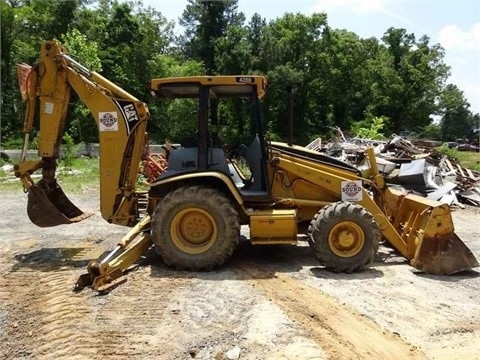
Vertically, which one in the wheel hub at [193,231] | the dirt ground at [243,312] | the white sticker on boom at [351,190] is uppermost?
the white sticker on boom at [351,190]

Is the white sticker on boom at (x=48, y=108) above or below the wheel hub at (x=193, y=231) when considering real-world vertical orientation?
above

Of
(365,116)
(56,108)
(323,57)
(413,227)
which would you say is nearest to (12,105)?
(323,57)

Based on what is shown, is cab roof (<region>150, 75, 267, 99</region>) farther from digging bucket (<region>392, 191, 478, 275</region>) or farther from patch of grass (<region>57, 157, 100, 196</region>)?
patch of grass (<region>57, 157, 100, 196</region>)

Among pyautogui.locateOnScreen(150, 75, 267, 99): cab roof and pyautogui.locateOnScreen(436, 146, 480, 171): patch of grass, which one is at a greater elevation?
pyautogui.locateOnScreen(150, 75, 267, 99): cab roof

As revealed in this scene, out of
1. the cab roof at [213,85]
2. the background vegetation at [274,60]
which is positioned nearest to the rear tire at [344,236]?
the cab roof at [213,85]

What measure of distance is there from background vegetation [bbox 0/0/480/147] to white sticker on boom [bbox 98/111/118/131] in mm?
20533

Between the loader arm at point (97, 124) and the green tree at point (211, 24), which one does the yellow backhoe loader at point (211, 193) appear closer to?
the loader arm at point (97, 124)

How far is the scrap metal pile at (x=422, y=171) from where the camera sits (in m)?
13.8

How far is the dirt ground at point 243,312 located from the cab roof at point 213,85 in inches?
91.3

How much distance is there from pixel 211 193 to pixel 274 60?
30.4m

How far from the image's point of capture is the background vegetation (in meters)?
32.6

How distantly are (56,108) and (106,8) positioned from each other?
34.5 metres

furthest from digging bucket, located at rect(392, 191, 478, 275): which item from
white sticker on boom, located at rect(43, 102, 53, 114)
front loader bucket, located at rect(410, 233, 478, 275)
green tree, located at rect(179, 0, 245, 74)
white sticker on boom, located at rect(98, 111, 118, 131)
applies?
green tree, located at rect(179, 0, 245, 74)

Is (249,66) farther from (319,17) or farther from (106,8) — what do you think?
(106,8)
